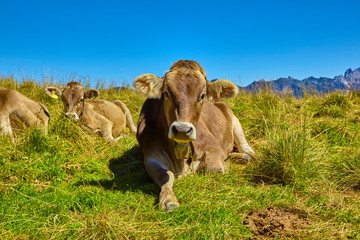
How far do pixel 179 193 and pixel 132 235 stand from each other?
4.27ft

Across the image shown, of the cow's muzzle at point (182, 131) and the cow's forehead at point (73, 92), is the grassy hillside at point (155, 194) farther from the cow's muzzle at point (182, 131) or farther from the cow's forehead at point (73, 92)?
the cow's forehead at point (73, 92)

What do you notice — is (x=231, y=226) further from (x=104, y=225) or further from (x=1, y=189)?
(x=1, y=189)

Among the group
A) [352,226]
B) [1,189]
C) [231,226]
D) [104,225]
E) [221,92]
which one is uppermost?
[221,92]

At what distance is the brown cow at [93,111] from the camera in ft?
26.7

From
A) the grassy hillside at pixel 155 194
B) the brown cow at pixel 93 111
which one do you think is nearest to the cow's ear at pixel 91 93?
the brown cow at pixel 93 111

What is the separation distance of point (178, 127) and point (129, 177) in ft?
5.53

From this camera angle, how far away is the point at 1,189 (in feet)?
13.8

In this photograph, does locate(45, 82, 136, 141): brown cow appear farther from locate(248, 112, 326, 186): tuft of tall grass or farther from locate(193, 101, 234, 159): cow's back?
locate(248, 112, 326, 186): tuft of tall grass

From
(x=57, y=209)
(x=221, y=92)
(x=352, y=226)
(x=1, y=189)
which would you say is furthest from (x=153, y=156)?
(x=352, y=226)

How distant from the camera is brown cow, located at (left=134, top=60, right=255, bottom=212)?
409 centimetres

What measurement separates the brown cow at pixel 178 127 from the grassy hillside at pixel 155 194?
25 centimetres

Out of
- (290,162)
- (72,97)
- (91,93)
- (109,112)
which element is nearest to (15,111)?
(72,97)

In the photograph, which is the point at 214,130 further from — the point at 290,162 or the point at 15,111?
the point at 15,111

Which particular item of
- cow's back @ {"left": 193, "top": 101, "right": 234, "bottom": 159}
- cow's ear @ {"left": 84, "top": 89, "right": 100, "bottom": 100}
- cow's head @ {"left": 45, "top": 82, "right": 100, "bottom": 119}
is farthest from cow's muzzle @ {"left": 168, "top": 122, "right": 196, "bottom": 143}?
cow's ear @ {"left": 84, "top": 89, "right": 100, "bottom": 100}
